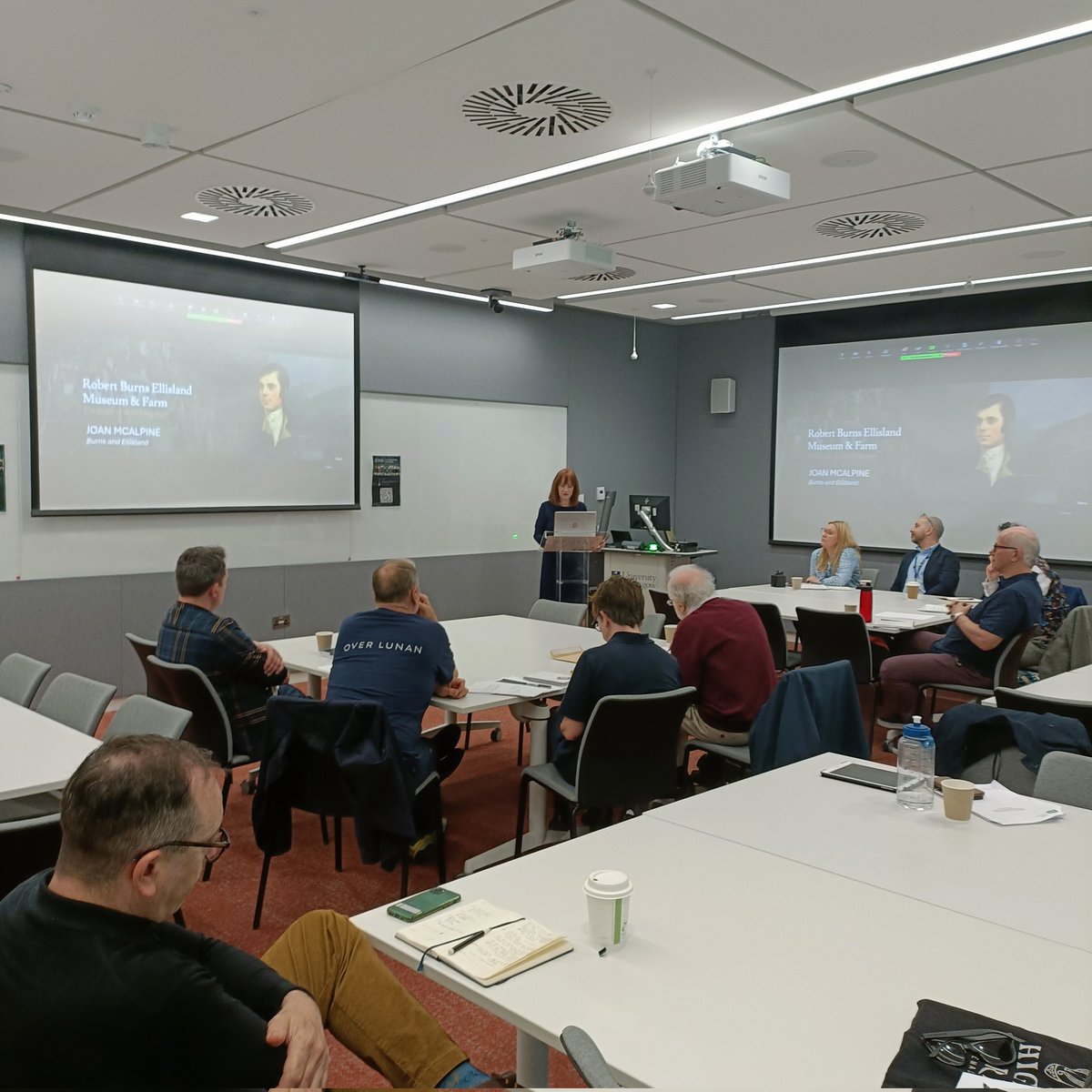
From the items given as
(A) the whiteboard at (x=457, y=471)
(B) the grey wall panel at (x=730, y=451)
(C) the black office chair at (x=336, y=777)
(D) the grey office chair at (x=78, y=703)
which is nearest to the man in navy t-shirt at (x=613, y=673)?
(C) the black office chair at (x=336, y=777)

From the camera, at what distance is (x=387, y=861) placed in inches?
130

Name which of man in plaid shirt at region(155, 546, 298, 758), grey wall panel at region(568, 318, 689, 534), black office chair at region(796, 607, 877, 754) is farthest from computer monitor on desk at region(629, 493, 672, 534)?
man in plaid shirt at region(155, 546, 298, 758)

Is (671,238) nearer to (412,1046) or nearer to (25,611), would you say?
(25,611)

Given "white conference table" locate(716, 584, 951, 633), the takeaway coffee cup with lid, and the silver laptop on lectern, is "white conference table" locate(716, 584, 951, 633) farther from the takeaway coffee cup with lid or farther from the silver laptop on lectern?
the takeaway coffee cup with lid

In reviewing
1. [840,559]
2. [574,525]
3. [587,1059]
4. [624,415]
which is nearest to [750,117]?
[587,1059]

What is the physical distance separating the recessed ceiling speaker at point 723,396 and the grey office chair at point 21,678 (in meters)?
7.37

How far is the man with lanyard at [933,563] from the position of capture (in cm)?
717

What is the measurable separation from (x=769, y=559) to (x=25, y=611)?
6.51m

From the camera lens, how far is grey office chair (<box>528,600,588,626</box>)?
5.73 m

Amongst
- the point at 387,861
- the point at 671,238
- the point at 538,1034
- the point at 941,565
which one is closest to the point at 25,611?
the point at 387,861

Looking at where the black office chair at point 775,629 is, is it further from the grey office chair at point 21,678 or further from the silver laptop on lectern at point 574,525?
the grey office chair at point 21,678

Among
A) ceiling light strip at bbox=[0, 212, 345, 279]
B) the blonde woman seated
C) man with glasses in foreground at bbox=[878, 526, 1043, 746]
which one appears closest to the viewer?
man with glasses in foreground at bbox=[878, 526, 1043, 746]

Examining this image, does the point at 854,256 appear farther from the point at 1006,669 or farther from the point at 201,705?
the point at 201,705

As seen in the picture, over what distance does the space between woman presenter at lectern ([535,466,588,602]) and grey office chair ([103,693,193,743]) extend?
4739mm
